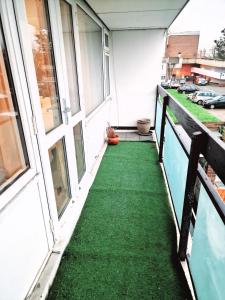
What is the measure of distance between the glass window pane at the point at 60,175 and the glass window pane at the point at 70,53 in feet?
1.82

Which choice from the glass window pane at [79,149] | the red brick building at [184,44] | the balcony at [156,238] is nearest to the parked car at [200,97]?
the balcony at [156,238]

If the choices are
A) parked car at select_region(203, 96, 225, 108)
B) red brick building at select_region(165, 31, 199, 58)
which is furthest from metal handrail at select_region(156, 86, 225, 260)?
red brick building at select_region(165, 31, 199, 58)

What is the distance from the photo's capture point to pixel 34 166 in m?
1.36

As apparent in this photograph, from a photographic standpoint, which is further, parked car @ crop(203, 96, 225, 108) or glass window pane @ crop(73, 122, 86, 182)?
parked car @ crop(203, 96, 225, 108)

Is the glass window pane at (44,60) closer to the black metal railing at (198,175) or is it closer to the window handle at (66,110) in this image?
the window handle at (66,110)

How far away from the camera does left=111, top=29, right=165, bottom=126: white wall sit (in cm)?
465

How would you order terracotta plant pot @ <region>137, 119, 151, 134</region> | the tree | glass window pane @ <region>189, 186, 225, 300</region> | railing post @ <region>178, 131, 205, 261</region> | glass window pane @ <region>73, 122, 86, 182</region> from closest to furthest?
glass window pane @ <region>189, 186, 225, 300</region> → railing post @ <region>178, 131, 205, 261</region> → glass window pane @ <region>73, 122, 86, 182</region> → terracotta plant pot @ <region>137, 119, 151, 134</region> → the tree

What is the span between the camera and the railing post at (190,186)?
118 cm

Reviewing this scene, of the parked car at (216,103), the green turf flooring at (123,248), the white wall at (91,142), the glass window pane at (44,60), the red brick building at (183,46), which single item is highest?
the red brick building at (183,46)

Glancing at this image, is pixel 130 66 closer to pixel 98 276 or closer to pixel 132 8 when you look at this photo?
pixel 132 8

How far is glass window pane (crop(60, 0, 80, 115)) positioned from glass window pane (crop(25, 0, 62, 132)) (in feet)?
1.20

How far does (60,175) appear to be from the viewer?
1.97 meters

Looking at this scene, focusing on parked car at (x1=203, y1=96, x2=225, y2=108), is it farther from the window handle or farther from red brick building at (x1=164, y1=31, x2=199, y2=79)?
red brick building at (x1=164, y1=31, x2=199, y2=79)

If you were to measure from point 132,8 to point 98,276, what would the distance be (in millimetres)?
3339
